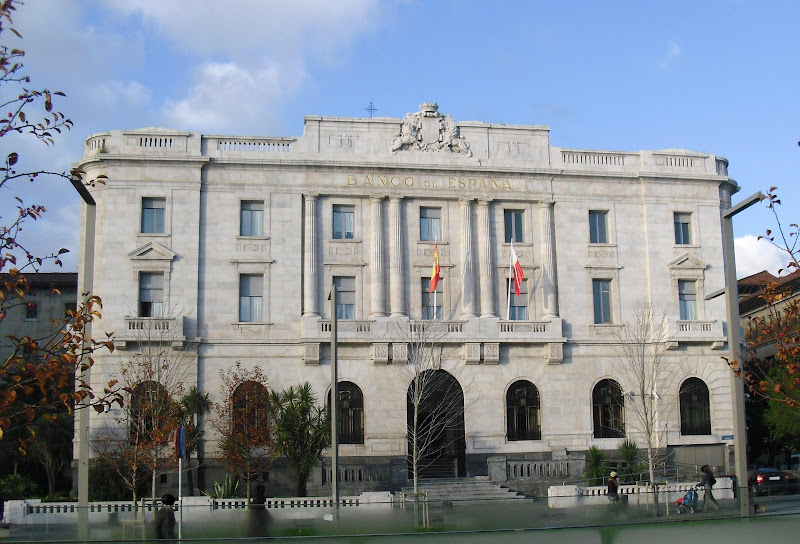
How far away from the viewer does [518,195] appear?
44094 millimetres

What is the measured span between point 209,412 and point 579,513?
86.9 feet

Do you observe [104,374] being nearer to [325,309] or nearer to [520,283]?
[325,309]

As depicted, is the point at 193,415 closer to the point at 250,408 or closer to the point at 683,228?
the point at 250,408

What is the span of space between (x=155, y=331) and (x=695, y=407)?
82.5 feet

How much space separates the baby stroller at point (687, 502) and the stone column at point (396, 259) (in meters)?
24.1

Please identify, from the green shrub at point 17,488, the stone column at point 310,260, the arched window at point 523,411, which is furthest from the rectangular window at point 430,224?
the green shrub at point 17,488

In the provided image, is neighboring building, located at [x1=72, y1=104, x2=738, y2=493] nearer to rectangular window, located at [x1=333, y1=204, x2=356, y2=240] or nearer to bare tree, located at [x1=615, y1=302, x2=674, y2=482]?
rectangular window, located at [x1=333, y1=204, x2=356, y2=240]

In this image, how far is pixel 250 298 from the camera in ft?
138

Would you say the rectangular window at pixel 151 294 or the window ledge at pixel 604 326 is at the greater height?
the rectangular window at pixel 151 294

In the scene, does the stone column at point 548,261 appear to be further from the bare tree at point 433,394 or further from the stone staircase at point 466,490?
the stone staircase at point 466,490

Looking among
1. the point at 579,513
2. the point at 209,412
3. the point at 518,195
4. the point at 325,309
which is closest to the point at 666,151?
the point at 518,195

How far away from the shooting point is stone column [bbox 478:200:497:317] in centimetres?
4275

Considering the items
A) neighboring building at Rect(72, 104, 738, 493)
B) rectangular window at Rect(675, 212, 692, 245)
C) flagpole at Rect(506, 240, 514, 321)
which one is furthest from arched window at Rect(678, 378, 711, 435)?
flagpole at Rect(506, 240, 514, 321)

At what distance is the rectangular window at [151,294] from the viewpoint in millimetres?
40844
